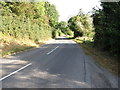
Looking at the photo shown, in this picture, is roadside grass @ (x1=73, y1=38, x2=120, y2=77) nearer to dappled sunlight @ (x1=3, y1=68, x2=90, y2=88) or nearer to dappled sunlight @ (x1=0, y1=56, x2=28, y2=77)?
dappled sunlight @ (x1=3, y1=68, x2=90, y2=88)

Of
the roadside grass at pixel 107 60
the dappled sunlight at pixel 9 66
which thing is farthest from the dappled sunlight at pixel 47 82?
the roadside grass at pixel 107 60

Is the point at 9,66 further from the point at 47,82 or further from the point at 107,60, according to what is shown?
the point at 107,60

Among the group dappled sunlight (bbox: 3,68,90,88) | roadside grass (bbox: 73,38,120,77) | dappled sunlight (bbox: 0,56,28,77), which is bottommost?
roadside grass (bbox: 73,38,120,77)

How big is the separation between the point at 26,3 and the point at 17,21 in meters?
8.14

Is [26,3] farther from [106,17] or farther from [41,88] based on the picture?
[41,88]

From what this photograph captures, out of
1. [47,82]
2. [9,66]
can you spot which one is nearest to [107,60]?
[47,82]

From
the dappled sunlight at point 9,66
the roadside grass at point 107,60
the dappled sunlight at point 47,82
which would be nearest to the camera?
the dappled sunlight at point 47,82

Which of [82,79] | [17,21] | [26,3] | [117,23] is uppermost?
[26,3]

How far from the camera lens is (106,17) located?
12133 millimetres

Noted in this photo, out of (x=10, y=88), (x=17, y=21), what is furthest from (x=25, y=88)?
(x=17, y=21)

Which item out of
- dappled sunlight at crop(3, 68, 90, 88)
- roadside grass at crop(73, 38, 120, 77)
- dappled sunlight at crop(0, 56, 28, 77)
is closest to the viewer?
dappled sunlight at crop(3, 68, 90, 88)

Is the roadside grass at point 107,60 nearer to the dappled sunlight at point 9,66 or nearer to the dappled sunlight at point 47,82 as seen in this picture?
the dappled sunlight at point 47,82

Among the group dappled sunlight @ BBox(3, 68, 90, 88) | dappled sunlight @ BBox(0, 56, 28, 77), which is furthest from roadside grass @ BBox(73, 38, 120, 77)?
dappled sunlight @ BBox(0, 56, 28, 77)

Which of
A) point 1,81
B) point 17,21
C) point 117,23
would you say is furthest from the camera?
point 17,21
